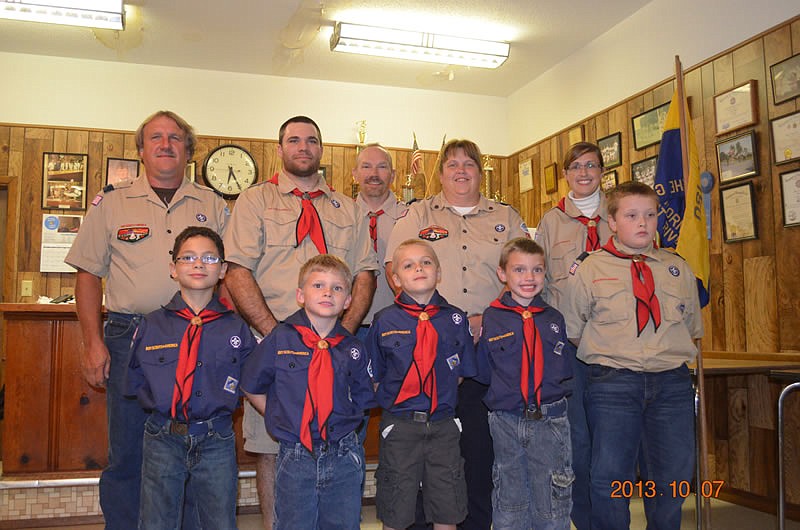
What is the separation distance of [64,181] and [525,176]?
14.3 feet

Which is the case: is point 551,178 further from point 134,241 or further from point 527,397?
point 134,241

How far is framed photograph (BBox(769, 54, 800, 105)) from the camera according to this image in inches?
145

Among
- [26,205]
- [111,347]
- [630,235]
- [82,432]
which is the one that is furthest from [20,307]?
[630,235]

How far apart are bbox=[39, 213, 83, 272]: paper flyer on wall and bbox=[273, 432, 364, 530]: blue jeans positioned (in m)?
4.49

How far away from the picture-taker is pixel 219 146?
245 inches

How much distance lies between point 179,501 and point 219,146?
15.0ft

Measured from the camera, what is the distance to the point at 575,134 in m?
5.85

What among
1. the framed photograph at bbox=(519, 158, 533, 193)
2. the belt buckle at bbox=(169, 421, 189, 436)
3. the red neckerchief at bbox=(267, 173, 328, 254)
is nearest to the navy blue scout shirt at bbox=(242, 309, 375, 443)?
the belt buckle at bbox=(169, 421, 189, 436)

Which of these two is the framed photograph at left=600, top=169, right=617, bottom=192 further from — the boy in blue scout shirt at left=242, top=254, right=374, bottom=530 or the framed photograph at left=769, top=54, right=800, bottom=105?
the boy in blue scout shirt at left=242, top=254, right=374, bottom=530

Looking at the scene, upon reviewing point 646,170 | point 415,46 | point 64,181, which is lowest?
point 646,170

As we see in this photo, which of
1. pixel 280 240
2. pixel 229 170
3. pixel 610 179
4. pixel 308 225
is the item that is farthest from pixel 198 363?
pixel 229 170

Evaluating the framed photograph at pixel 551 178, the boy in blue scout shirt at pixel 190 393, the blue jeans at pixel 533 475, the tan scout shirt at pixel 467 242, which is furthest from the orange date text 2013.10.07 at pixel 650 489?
the framed photograph at pixel 551 178

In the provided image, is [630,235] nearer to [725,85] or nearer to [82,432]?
[725,85]

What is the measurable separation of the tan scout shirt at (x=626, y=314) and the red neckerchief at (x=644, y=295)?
20 millimetres
